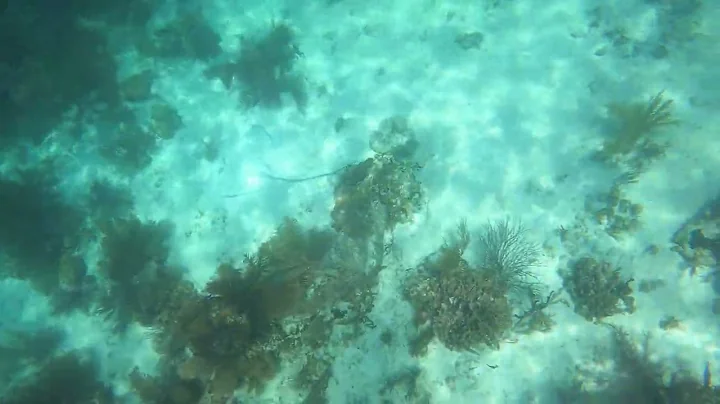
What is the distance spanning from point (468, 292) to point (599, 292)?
7.64 feet

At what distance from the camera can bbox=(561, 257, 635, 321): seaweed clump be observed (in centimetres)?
695

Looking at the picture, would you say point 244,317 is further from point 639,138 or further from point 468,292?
point 639,138

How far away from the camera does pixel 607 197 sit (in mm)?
8062

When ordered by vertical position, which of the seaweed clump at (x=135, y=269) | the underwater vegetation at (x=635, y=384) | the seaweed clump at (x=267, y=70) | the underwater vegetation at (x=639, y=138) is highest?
the seaweed clump at (x=267, y=70)

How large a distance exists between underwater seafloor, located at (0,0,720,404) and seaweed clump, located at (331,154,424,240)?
0.16ft

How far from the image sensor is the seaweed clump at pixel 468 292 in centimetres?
666

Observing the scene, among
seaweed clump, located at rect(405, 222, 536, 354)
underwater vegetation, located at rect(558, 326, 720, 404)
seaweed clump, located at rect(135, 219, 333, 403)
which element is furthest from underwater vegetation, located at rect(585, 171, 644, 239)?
seaweed clump, located at rect(135, 219, 333, 403)

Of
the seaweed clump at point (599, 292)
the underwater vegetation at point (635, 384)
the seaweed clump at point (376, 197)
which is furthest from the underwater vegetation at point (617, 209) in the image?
the seaweed clump at point (376, 197)

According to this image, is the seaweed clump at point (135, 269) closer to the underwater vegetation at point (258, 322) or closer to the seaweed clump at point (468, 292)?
the underwater vegetation at point (258, 322)

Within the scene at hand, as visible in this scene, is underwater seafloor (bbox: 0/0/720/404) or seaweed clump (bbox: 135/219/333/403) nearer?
seaweed clump (bbox: 135/219/333/403)

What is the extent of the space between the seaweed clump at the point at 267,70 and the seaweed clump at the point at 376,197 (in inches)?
114

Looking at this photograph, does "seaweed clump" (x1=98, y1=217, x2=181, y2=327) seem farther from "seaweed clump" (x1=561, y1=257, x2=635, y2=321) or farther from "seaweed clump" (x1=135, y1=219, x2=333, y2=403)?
"seaweed clump" (x1=561, y1=257, x2=635, y2=321)

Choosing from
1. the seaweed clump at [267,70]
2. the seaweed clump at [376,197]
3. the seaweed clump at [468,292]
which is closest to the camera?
the seaweed clump at [468,292]

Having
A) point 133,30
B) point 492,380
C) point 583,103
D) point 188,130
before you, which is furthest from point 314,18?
point 492,380
